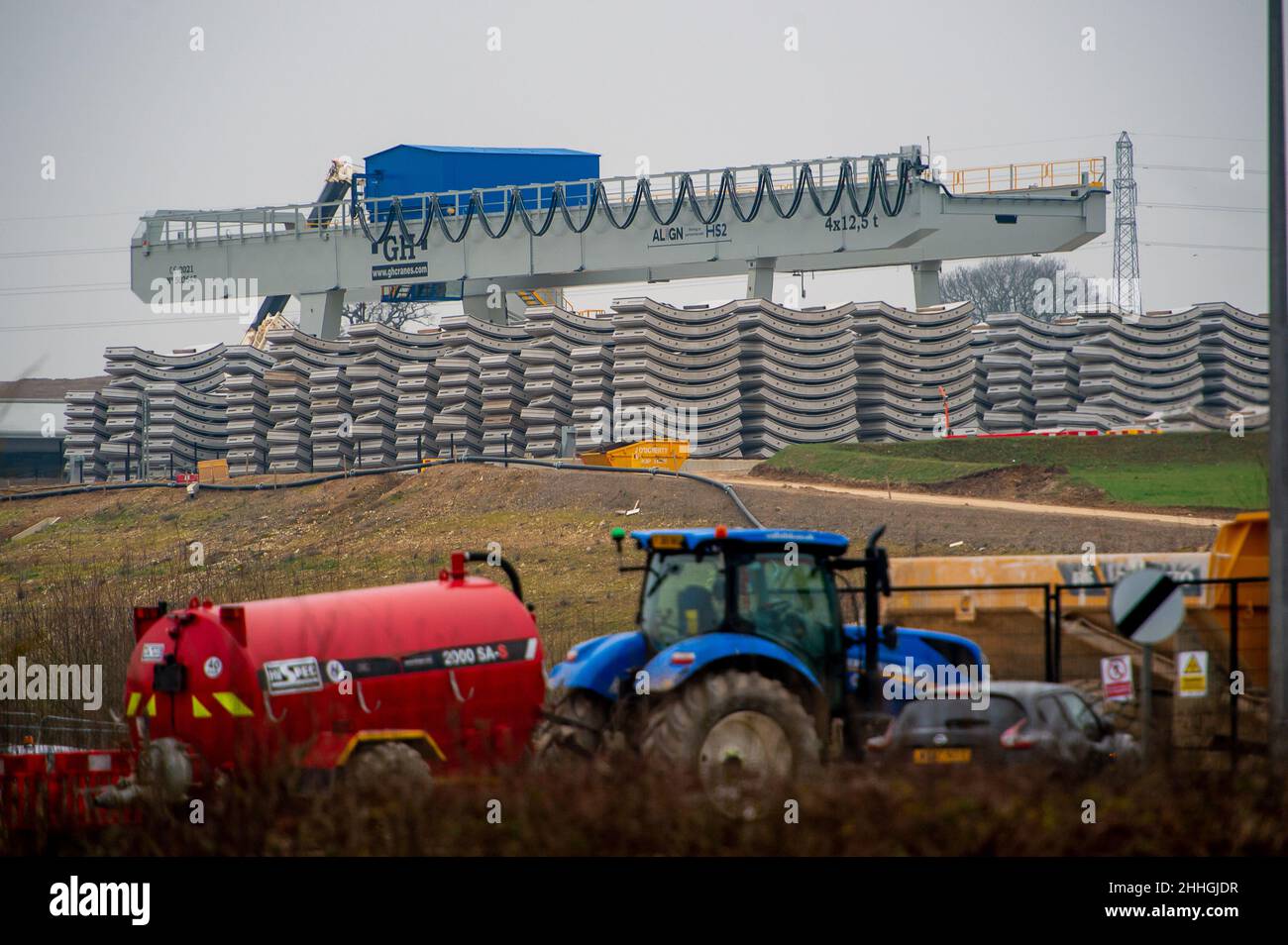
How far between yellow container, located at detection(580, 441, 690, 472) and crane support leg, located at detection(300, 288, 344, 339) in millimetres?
12883

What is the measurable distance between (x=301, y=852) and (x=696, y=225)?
103ft

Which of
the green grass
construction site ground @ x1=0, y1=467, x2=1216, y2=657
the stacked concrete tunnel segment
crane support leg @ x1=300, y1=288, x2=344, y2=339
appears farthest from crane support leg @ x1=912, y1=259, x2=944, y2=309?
crane support leg @ x1=300, y1=288, x2=344, y2=339

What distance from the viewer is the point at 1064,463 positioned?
29266 mm

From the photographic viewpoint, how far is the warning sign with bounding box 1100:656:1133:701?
9.48m

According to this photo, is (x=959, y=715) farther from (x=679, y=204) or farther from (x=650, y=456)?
(x=679, y=204)

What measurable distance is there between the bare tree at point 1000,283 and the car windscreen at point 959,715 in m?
76.2

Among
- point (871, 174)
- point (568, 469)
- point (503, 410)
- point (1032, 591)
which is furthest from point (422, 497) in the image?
point (1032, 591)

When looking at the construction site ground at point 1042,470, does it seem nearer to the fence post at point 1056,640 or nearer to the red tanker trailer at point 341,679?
the fence post at point 1056,640

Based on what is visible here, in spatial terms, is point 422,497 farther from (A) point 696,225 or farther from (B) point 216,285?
(B) point 216,285

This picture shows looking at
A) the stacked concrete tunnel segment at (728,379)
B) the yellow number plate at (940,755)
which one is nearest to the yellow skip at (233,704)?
the yellow number plate at (940,755)

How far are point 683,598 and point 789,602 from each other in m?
0.72

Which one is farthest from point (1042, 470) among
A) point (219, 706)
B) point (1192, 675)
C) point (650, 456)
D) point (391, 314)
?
→ point (391, 314)

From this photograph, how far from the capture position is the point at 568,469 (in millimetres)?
29875

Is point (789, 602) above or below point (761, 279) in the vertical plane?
below
